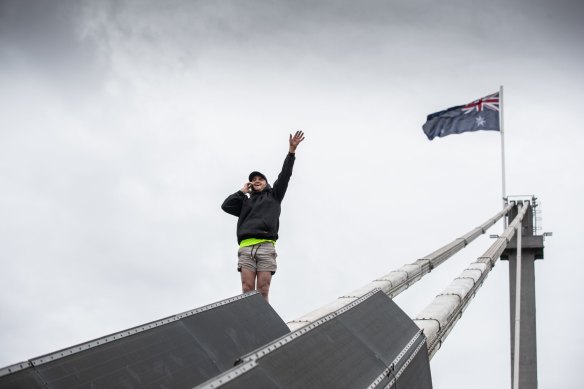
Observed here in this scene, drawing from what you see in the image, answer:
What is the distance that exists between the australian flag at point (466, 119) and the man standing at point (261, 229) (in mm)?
18509

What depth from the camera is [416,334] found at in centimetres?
769

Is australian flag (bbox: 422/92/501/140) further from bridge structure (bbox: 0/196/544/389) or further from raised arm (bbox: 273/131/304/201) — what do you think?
raised arm (bbox: 273/131/304/201)

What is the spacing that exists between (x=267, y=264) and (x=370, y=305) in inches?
53.5

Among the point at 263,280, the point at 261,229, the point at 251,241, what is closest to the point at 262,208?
the point at 261,229

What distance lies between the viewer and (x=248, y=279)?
7816mm

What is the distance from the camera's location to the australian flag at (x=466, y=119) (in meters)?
25.1

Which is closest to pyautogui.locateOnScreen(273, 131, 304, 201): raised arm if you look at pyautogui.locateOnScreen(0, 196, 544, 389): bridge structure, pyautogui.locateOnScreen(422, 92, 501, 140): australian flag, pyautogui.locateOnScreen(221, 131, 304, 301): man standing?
pyautogui.locateOnScreen(221, 131, 304, 301): man standing

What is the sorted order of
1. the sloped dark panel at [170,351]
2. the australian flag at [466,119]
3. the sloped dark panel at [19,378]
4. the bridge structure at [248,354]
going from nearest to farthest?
the sloped dark panel at [19,378], the bridge structure at [248,354], the sloped dark panel at [170,351], the australian flag at [466,119]

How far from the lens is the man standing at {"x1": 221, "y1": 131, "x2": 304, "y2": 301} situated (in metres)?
7.70

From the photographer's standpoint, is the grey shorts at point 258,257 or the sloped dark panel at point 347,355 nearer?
the sloped dark panel at point 347,355

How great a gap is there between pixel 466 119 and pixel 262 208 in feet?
63.4

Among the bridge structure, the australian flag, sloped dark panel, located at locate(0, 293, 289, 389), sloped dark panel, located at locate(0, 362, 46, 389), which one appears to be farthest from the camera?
the australian flag

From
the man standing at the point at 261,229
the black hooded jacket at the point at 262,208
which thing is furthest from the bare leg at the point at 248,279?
the black hooded jacket at the point at 262,208

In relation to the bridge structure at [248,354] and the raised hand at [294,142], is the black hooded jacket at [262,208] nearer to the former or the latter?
the raised hand at [294,142]
